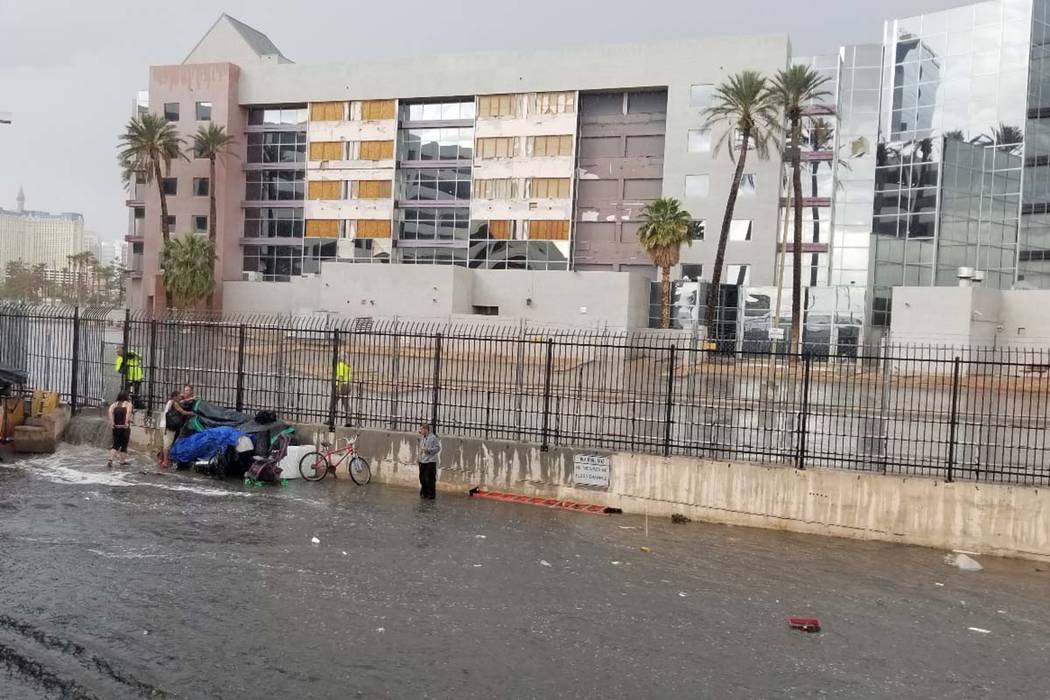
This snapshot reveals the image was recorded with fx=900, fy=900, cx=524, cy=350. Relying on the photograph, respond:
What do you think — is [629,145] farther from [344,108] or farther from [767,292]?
[344,108]

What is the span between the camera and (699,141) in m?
59.3

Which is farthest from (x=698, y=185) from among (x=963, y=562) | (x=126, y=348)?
(x=963, y=562)

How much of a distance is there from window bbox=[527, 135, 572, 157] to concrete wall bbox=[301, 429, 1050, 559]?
48.9 meters

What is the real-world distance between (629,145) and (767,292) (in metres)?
14.7

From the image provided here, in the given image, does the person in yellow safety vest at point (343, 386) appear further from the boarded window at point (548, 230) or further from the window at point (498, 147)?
the window at point (498, 147)

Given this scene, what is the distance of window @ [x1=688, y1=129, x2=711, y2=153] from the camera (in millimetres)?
58969

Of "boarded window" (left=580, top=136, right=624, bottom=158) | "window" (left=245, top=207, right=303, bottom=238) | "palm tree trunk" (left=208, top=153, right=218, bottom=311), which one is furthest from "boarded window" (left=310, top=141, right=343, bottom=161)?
Result: "boarded window" (left=580, top=136, right=624, bottom=158)

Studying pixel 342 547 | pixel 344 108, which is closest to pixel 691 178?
pixel 344 108

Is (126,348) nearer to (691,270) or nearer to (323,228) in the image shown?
(691,270)

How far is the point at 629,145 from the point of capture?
2466 inches

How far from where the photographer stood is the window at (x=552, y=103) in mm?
62625

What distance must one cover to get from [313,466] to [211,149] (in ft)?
185

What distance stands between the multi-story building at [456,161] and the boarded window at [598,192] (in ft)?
0.32

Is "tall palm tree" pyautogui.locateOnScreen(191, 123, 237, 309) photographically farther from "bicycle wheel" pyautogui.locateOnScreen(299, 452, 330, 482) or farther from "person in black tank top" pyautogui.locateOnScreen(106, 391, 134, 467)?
"bicycle wheel" pyautogui.locateOnScreen(299, 452, 330, 482)
